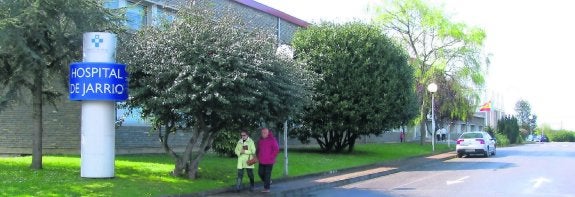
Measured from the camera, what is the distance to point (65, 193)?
452 inches

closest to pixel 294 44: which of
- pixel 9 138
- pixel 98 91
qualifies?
pixel 9 138

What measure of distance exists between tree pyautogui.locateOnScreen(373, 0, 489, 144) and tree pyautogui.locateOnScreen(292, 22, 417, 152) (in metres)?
12.3

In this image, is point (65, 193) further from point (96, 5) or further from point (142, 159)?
point (142, 159)

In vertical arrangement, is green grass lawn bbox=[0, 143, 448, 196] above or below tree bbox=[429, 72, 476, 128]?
below

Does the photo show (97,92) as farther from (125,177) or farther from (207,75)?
(207,75)

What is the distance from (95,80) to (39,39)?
185 centimetres

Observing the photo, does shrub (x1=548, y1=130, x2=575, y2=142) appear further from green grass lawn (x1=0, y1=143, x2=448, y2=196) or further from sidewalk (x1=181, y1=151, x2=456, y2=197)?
Result: green grass lawn (x1=0, y1=143, x2=448, y2=196)

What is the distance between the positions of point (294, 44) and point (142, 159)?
Result: 10.1 meters

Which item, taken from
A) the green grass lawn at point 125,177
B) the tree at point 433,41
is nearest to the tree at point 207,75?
the green grass lawn at point 125,177

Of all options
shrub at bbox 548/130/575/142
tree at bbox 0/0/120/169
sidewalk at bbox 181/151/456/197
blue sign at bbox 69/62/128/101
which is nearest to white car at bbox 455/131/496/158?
sidewalk at bbox 181/151/456/197

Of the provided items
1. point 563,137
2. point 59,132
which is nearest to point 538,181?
point 59,132

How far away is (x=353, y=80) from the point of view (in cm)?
2516

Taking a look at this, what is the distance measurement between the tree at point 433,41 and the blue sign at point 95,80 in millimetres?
26722

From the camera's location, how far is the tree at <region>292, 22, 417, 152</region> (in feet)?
82.3
